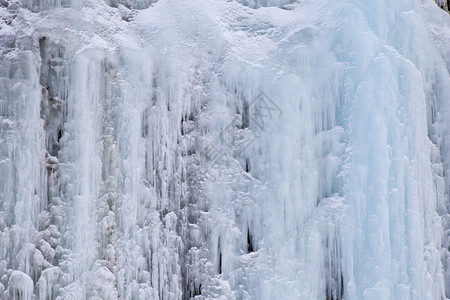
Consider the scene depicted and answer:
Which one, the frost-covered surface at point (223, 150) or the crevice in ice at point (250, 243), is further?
the crevice in ice at point (250, 243)

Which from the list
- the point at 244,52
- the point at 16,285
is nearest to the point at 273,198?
the point at 244,52

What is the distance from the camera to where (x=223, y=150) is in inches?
176

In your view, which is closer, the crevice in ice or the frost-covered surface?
the frost-covered surface

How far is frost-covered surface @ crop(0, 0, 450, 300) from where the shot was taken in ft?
13.6

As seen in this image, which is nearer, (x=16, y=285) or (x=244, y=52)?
(x=16, y=285)

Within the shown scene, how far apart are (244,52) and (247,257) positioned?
5.65 feet

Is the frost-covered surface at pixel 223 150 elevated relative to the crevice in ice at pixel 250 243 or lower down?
elevated

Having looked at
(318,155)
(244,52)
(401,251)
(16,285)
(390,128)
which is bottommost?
(16,285)

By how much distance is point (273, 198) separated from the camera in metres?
4.38

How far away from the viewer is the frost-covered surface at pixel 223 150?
13.6ft

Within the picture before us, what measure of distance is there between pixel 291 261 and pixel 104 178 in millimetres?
1659

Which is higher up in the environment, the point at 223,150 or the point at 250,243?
the point at 223,150

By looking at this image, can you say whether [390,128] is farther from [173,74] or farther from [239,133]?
[173,74]

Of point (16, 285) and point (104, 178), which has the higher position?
point (104, 178)
